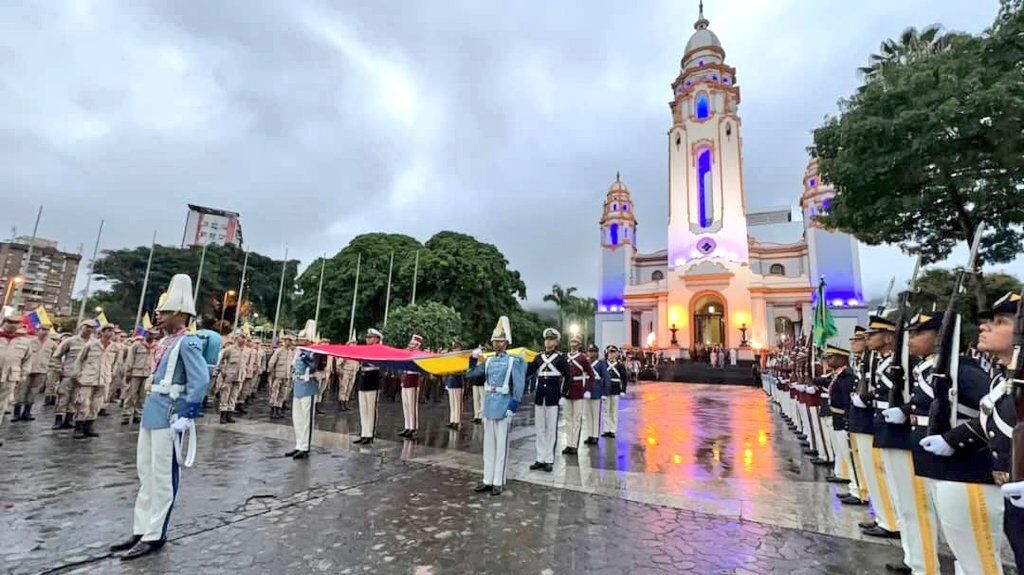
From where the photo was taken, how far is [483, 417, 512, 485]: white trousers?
18.3 ft

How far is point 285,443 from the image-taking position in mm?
8281

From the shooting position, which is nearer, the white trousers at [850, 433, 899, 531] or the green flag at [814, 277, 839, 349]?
the white trousers at [850, 433, 899, 531]

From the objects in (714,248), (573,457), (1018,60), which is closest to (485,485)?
(573,457)

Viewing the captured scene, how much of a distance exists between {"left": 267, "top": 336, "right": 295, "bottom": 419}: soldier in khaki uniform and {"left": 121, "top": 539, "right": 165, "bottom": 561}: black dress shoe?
819cm

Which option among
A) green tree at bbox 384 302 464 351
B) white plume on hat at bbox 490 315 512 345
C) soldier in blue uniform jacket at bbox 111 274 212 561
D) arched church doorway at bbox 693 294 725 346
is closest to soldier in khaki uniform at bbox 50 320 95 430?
soldier in blue uniform jacket at bbox 111 274 212 561

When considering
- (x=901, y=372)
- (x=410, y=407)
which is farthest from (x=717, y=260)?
(x=901, y=372)

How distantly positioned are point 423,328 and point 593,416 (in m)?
9.94

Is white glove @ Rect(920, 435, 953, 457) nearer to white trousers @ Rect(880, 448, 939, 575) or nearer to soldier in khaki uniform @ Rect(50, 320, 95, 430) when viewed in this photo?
white trousers @ Rect(880, 448, 939, 575)

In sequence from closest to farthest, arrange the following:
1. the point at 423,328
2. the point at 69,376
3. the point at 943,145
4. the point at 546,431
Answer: the point at 546,431, the point at 69,376, the point at 943,145, the point at 423,328

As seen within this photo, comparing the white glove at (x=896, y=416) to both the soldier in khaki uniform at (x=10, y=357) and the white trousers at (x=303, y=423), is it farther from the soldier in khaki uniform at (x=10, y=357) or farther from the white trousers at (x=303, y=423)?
the soldier in khaki uniform at (x=10, y=357)

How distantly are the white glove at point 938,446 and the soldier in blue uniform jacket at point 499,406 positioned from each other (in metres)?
3.95

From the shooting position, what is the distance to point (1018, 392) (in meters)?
2.12

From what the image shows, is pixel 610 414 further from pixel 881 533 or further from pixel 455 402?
pixel 881 533

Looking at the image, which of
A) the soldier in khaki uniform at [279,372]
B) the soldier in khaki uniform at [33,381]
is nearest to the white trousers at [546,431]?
the soldier in khaki uniform at [279,372]
